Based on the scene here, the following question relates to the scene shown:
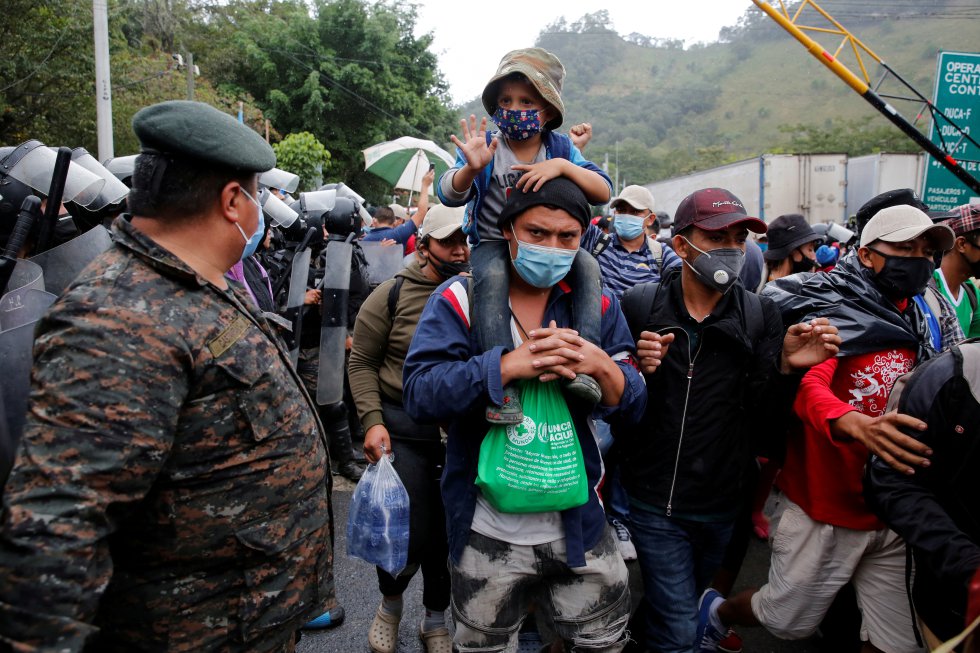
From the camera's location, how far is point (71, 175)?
9.61 feet

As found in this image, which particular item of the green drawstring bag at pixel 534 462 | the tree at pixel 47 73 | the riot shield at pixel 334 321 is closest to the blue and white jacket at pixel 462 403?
the green drawstring bag at pixel 534 462

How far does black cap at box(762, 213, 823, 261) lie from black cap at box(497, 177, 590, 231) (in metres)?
4.02

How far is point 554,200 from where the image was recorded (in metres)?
2.11

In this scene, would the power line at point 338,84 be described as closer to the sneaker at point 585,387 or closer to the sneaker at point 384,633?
the sneaker at point 384,633

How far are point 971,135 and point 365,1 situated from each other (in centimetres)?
2350

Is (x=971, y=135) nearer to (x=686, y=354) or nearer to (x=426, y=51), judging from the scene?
(x=686, y=354)

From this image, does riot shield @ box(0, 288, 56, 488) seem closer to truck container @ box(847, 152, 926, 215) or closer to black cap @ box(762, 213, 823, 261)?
black cap @ box(762, 213, 823, 261)

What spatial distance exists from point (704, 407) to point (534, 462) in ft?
3.06

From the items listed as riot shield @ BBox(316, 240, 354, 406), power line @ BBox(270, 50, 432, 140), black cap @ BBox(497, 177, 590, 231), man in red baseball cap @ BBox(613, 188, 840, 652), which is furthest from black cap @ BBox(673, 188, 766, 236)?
power line @ BBox(270, 50, 432, 140)

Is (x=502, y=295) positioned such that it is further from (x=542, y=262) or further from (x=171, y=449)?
(x=171, y=449)

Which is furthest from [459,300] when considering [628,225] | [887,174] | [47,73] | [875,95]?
[887,174]

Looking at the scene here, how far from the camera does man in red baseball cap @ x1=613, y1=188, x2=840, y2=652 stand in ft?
8.26

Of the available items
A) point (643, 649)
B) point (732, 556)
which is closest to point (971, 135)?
point (732, 556)

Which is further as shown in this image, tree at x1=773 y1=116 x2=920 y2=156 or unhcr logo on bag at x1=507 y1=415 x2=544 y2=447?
tree at x1=773 y1=116 x2=920 y2=156
